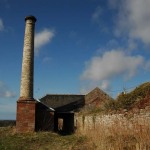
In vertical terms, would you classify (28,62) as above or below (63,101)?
above

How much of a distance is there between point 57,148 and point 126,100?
4936mm

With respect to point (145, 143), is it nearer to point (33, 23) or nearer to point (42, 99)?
point (33, 23)

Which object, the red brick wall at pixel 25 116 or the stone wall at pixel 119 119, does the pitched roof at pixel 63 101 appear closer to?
the stone wall at pixel 119 119

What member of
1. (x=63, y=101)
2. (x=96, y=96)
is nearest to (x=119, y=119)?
(x=96, y=96)

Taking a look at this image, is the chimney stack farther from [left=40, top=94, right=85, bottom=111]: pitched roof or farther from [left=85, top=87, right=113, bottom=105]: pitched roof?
[left=85, top=87, right=113, bottom=105]: pitched roof

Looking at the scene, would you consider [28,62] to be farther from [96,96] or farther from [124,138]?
[124,138]

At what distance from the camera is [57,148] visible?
45.4 ft

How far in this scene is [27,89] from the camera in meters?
24.2

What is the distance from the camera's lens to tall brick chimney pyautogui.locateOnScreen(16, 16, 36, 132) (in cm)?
2294

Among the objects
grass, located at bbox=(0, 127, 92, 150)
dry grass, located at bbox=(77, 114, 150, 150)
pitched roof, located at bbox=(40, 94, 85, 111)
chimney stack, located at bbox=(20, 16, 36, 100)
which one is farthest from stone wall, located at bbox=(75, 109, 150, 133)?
pitched roof, located at bbox=(40, 94, 85, 111)

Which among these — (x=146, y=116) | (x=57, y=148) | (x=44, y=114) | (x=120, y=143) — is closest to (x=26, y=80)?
(x=44, y=114)

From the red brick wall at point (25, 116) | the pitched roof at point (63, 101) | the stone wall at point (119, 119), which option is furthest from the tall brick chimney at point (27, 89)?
the pitched roof at point (63, 101)

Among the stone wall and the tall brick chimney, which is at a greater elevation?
the tall brick chimney

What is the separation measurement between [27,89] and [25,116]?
235 cm
